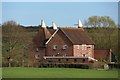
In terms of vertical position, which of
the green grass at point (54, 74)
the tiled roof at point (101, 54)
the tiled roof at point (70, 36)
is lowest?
the green grass at point (54, 74)

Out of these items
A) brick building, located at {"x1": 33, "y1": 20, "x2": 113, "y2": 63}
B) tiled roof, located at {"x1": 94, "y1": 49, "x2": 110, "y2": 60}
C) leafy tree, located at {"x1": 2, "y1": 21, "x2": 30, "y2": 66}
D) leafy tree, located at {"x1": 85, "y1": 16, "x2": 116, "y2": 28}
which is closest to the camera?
leafy tree, located at {"x1": 2, "y1": 21, "x2": 30, "y2": 66}

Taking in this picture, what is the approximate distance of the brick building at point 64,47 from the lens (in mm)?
73750

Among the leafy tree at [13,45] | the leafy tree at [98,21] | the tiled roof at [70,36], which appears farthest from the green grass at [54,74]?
the leafy tree at [98,21]

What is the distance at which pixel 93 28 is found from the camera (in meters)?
91.1

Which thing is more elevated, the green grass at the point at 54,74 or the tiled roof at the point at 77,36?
the tiled roof at the point at 77,36

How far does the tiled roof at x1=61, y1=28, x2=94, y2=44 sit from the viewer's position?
3024 inches

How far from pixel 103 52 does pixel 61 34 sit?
9.63 m

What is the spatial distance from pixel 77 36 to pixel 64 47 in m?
4.65

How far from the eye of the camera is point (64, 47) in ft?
249

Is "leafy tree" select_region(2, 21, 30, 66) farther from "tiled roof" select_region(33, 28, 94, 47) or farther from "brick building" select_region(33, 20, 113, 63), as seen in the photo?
"tiled roof" select_region(33, 28, 94, 47)

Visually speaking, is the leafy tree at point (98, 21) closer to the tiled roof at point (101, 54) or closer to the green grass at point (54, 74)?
the tiled roof at point (101, 54)

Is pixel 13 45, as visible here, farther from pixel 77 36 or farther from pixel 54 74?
pixel 54 74

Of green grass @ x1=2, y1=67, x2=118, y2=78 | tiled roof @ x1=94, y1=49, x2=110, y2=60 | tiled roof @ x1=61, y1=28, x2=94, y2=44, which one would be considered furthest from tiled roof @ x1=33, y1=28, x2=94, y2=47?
green grass @ x1=2, y1=67, x2=118, y2=78

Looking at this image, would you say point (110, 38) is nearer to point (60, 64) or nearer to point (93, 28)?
point (93, 28)
